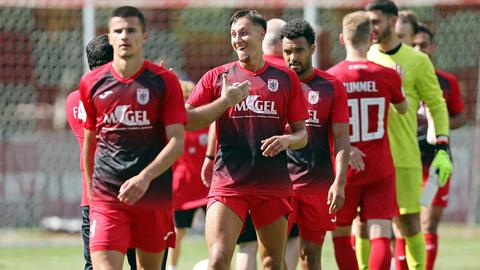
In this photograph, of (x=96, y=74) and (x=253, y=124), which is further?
(x=253, y=124)

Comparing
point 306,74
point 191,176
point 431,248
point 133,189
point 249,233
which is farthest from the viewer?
point 191,176

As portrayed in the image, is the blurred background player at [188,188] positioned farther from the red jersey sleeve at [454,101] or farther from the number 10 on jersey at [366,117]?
the number 10 on jersey at [366,117]

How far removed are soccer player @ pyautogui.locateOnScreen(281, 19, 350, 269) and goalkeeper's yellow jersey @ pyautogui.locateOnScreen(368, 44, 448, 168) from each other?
4.75 feet

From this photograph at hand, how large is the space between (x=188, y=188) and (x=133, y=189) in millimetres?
5452

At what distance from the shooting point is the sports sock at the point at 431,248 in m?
12.3

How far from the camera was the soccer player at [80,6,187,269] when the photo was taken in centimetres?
778

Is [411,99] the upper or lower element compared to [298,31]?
lower

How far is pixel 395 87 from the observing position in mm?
10352

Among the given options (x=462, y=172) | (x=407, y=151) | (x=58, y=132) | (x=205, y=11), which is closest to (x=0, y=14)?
(x=58, y=132)

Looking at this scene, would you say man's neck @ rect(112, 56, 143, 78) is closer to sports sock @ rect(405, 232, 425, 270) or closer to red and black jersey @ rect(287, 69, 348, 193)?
red and black jersey @ rect(287, 69, 348, 193)

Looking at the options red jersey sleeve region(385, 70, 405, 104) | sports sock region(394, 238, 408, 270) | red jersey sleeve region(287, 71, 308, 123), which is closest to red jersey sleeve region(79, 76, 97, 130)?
red jersey sleeve region(287, 71, 308, 123)

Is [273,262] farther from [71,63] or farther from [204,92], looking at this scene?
[71,63]

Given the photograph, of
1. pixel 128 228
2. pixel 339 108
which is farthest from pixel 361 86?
pixel 128 228

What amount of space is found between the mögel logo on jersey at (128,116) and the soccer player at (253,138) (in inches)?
36.2
